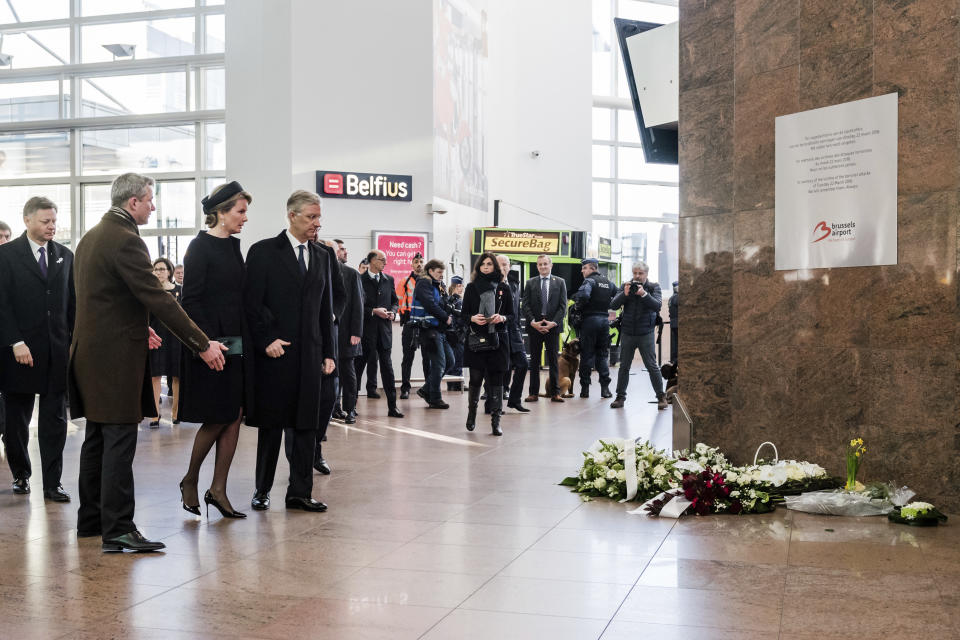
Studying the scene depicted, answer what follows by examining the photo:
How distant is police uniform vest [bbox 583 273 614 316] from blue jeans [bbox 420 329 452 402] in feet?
7.16

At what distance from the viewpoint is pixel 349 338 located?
8.79 metres

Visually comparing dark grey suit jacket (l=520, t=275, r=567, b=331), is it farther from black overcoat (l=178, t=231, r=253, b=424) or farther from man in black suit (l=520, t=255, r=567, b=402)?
black overcoat (l=178, t=231, r=253, b=424)

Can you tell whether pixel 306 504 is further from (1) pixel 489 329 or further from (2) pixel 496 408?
(1) pixel 489 329

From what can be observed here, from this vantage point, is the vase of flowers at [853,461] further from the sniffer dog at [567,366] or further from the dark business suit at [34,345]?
the sniffer dog at [567,366]

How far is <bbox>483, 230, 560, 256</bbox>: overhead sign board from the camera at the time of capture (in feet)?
55.3

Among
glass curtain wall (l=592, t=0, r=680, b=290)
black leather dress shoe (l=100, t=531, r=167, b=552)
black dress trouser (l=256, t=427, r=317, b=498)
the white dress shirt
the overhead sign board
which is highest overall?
glass curtain wall (l=592, t=0, r=680, b=290)

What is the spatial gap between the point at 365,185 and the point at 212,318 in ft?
28.3

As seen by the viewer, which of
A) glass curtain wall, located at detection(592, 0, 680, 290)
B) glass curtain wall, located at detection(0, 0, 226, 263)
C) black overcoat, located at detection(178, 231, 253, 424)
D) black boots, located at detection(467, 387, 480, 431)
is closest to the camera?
black overcoat, located at detection(178, 231, 253, 424)

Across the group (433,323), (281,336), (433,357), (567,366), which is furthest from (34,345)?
(567,366)

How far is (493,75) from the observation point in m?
18.6

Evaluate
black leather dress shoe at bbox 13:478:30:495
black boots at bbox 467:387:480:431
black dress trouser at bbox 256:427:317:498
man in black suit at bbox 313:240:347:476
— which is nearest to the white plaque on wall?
man in black suit at bbox 313:240:347:476

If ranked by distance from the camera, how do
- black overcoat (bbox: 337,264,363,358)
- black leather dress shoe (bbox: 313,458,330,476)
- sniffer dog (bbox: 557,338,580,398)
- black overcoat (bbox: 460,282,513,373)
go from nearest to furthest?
black leather dress shoe (bbox: 313,458,330,476) → black overcoat (bbox: 337,264,363,358) → black overcoat (bbox: 460,282,513,373) → sniffer dog (bbox: 557,338,580,398)

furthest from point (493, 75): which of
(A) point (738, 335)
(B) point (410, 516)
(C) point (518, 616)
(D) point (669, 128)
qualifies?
(C) point (518, 616)

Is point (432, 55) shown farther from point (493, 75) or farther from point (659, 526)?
point (659, 526)
